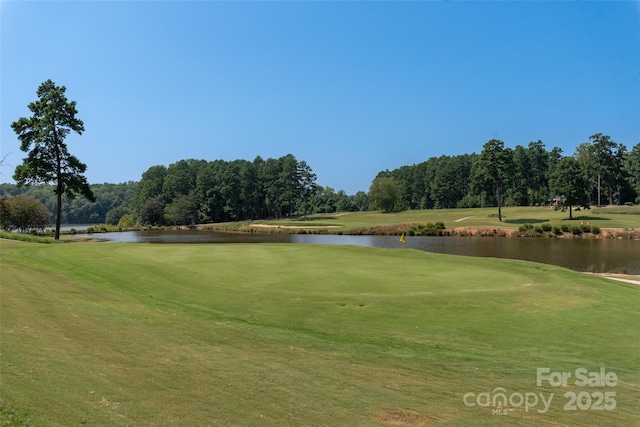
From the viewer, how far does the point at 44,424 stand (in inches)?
185

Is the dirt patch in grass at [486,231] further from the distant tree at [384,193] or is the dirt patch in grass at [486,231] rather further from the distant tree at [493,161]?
the distant tree at [384,193]

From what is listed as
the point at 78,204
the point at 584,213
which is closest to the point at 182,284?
the point at 584,213

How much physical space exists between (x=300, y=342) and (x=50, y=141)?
4120cm

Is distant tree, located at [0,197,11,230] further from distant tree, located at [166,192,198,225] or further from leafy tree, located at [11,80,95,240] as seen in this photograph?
distant tree, located at [166,192,198,225]

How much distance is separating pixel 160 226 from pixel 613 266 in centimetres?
10785

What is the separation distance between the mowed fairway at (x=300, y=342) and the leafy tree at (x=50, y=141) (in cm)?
2563

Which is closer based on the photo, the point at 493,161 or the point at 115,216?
the point at 493,161

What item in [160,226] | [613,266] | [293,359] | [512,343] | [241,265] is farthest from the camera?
[160,226]

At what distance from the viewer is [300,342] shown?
406 inches

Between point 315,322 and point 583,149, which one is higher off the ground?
point 583,149

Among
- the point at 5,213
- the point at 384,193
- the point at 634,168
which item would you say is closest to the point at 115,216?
the point at 384,193

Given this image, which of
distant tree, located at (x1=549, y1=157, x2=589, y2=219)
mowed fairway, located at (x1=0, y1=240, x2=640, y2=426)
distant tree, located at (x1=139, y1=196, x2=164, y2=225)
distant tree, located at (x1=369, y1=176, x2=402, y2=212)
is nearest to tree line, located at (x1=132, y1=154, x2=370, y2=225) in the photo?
distant tree, located at (x1=139, y1=196, x2=164, y2=225)

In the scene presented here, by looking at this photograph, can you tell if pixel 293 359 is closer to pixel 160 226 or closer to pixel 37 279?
pixel 37 279

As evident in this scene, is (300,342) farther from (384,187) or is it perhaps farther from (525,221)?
(384,187)
